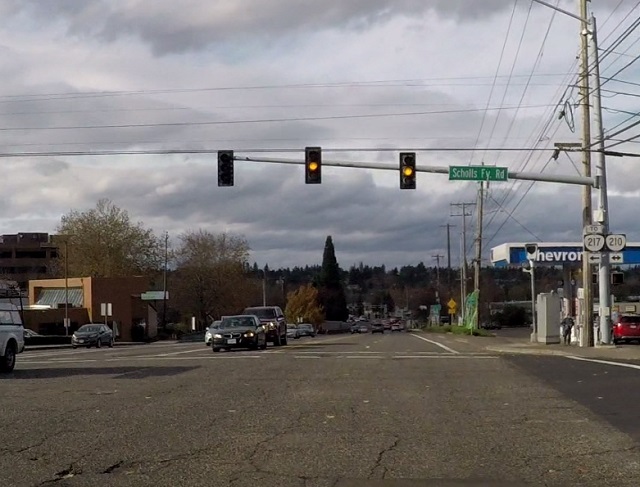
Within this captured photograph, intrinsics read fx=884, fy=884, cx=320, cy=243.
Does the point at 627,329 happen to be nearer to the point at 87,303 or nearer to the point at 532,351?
the point at 532,351

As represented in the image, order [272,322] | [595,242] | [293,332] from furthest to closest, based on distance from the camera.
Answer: [293,332]
[272,322]
[595,242]

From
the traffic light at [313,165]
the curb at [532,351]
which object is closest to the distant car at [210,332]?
the traffic light at [313,165]

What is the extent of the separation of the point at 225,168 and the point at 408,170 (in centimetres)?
591

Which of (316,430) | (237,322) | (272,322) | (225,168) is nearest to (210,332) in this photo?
(272,322)

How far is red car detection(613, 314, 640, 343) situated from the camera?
145ft

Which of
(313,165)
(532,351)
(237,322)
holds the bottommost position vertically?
(532,351)

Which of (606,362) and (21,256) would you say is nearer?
(606,362)

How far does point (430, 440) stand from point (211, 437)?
279cm

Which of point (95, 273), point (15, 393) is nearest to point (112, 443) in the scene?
point (15, 393)

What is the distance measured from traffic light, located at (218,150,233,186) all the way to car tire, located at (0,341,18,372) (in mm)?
8813

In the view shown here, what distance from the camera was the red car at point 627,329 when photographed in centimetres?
4419

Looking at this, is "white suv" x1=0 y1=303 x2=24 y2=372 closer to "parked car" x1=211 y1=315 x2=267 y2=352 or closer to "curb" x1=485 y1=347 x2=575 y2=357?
"parked car" x1=211 y1=315 x2=267 y2=352

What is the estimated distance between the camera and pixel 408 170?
1097 inches

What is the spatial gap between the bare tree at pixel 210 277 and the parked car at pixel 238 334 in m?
67.6
